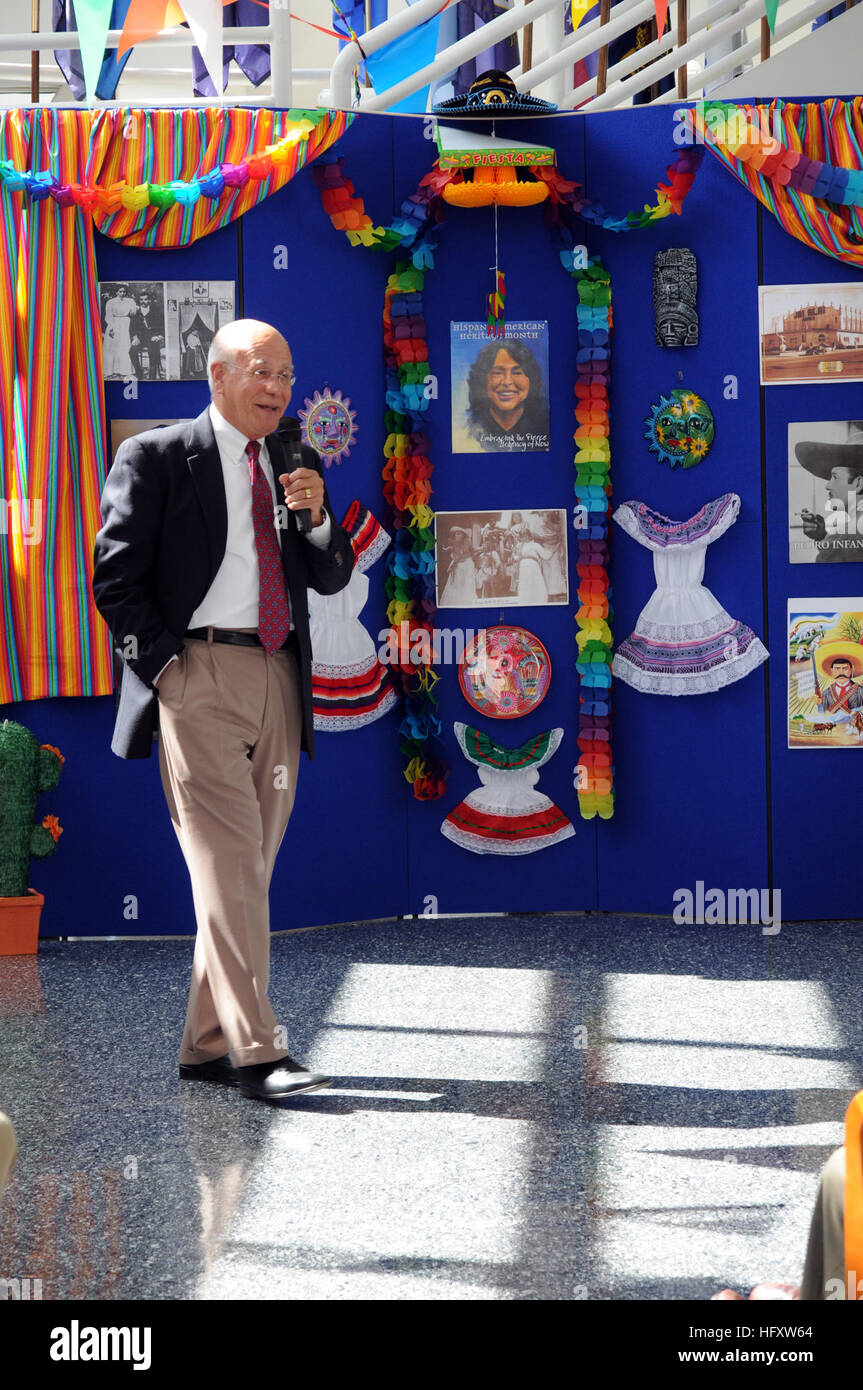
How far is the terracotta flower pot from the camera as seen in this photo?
5.17m

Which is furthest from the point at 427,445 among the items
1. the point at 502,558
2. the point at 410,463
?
the point at 502,558

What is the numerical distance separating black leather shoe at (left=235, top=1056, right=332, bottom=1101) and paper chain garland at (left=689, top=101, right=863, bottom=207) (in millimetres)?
3532

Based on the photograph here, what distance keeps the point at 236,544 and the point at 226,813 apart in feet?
2.22

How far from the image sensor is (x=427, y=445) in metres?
5.49

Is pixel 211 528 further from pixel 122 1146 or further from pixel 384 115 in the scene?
pixel 384 115

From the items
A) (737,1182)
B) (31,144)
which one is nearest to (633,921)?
(737,1182)

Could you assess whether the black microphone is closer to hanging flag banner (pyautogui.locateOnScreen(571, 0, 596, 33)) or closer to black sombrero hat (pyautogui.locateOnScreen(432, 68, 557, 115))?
black sombrero hat (pyautogui.locateOnScreen(432, 68, 557, 115))

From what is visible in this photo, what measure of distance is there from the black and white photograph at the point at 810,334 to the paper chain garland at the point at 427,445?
1.74 feet

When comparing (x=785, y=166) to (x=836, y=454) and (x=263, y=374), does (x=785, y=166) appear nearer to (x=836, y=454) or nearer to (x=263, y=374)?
(x=836, y=454)

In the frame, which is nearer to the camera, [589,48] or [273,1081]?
[273,1081]

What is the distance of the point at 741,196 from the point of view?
5.42 m

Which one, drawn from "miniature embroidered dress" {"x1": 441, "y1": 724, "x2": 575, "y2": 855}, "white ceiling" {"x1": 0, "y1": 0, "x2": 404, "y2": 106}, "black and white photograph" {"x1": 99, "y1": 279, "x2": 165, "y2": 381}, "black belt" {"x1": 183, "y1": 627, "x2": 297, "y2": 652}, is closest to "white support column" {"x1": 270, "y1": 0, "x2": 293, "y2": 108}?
"black and white photograph" {"x1": 99, "y1": 279, "x2": 165, "y2": 381}

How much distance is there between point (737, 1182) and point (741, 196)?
3.70 m

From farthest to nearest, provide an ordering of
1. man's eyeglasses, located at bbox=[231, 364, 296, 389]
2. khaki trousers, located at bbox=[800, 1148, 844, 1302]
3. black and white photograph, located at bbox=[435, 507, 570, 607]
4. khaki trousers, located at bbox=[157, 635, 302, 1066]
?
black and white photograph, located at bbox=[435, 507, 570, 607], man's eyeglasses, located at bbox=[231, 364, 296, 389], khaki trousers, located at bbox=[157, 635, 302, 1066], khaki trousers, located at bbox=[800, 1148, 844, 1302]
